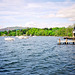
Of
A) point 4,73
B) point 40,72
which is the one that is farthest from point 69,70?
point 4,73

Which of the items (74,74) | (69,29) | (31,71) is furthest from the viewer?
(69,29)

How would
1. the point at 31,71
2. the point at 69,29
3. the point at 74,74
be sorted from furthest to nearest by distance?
the point at 69,29
the point at 31,71
the point at 74,74

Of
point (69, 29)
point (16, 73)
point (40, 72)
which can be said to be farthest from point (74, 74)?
point (69, 29)

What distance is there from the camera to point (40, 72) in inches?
770

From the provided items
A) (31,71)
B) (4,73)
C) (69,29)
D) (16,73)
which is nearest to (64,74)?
(31,71)

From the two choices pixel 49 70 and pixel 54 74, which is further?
pixel 49 70

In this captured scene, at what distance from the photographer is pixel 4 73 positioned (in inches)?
750

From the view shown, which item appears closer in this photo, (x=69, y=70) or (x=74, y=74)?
(x=74, y=74)

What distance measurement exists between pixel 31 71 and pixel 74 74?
6.08 metres

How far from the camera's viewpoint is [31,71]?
19.9 meters

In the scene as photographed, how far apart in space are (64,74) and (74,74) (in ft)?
4.45

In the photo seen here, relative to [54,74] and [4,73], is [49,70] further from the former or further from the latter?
[4,73]

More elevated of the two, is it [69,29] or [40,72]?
[69,29]

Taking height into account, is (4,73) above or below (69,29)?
below
